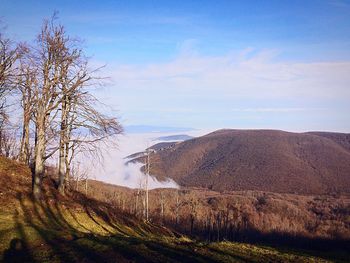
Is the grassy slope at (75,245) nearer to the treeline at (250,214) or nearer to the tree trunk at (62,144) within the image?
the tree trunk at (62,144)

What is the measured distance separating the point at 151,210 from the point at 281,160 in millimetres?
83707

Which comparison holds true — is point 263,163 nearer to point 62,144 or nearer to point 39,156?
point 62,144

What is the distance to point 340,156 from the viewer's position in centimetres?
17050

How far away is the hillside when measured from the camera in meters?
156

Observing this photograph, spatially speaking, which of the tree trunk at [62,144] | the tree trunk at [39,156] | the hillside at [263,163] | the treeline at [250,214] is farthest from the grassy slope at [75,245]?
the hillside at [263,163]

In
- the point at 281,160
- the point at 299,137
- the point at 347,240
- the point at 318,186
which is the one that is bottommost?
the point at 347,240

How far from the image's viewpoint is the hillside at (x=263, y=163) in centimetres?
15625

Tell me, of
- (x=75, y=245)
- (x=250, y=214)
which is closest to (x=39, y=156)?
(x=75, y=245)

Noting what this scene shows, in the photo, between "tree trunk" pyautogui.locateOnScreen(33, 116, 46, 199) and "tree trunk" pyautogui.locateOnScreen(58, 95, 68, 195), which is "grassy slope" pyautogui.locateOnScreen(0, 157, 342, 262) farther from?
"tree trunk" pyautogui.locateOnScreen(58, 95, 68, 195)

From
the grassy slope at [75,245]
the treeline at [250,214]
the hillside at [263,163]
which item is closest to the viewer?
the grassy slope at [75,245]

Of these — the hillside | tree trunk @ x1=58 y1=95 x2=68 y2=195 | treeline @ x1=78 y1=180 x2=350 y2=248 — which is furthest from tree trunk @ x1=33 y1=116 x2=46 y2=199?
the hillside

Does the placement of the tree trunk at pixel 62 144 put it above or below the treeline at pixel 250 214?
above

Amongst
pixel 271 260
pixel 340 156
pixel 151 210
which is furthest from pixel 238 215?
pixel 271 260

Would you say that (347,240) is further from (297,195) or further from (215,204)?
(297,195)
